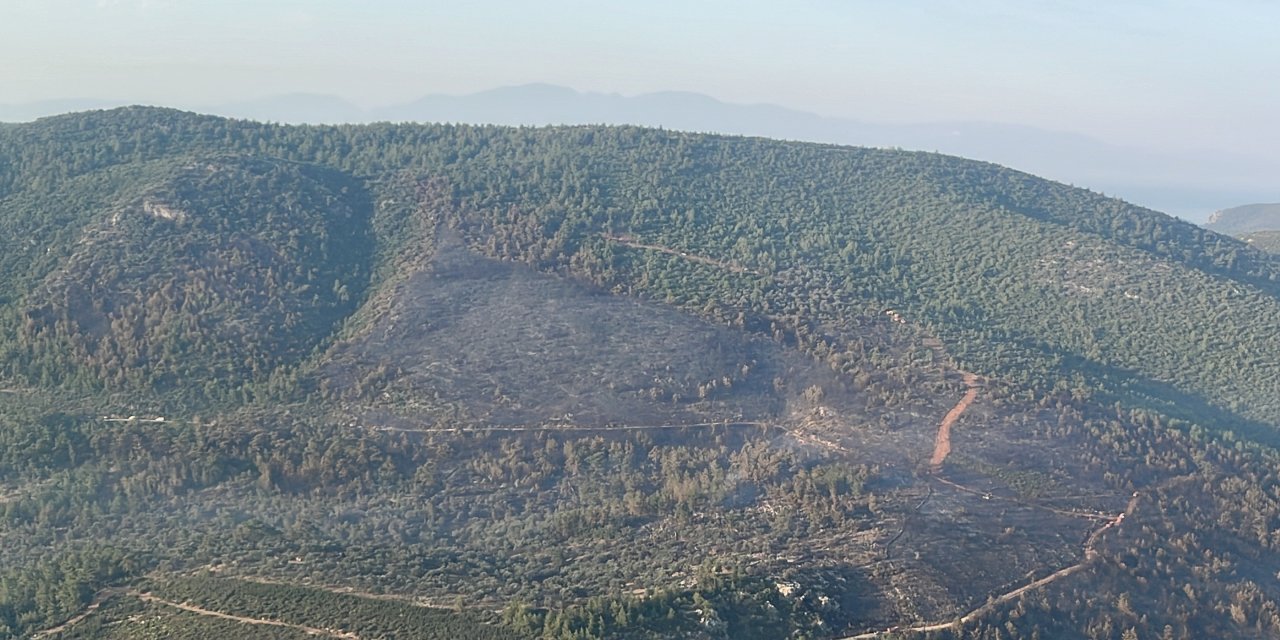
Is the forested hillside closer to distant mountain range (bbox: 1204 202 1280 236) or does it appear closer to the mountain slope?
the mountain slope

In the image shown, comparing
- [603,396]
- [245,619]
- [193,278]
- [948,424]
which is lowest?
[245,619]

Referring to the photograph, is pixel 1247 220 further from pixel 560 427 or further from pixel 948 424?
pixel 560 427

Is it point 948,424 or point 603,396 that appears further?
point 603,396

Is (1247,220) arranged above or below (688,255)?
above

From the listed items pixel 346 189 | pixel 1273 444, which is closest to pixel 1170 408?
pixel 1273 444

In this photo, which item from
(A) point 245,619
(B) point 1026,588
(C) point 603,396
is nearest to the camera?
(A) point 245,619

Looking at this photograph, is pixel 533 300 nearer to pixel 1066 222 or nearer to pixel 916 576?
pixel 916 576

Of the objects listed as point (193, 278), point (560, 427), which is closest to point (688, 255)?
point (560, 427)

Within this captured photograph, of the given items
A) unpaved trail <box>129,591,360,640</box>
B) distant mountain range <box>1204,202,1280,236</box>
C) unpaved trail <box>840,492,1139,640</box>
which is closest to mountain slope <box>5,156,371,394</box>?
unpaved trail <box>129,591,360,640</box>
